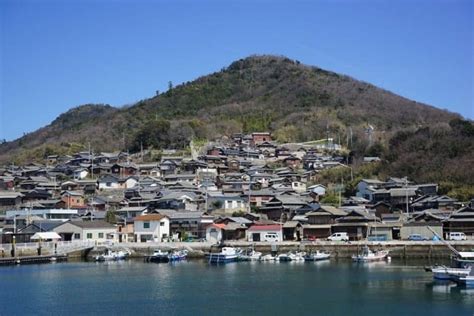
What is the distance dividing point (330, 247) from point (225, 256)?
22.0 ft

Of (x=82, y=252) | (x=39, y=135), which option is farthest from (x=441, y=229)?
(x=39, y=135)

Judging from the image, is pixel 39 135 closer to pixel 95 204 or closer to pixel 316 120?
pixel 316 120

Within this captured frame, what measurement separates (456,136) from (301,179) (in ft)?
49.4

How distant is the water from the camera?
22125 millimetres

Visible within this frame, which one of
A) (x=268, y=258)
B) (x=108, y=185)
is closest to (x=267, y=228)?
(x=268, y=258)

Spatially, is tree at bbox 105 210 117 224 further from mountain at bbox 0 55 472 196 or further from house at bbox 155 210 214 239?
mountain at bbox 0 55 472 196

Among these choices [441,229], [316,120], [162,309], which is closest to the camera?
[162,309]

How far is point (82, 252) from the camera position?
4219cm

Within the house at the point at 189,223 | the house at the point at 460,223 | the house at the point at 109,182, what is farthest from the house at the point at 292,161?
the house at the point at 460,223

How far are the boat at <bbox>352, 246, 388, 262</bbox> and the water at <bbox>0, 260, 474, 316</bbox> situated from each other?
1.00 m

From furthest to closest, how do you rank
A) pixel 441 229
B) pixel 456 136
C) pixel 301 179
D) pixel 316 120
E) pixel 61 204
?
pixel 316 120, pixel 301 179, pixel 456 136, pixel 61 204, pixel 441 229

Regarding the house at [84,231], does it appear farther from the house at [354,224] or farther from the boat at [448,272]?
the boat at [448,272]

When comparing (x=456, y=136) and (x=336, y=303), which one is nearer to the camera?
(x=336, y=303)

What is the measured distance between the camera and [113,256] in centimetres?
4006
